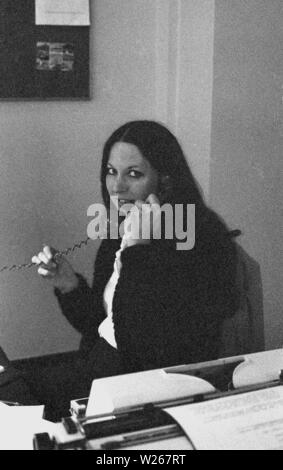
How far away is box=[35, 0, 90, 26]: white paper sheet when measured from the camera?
2396mm

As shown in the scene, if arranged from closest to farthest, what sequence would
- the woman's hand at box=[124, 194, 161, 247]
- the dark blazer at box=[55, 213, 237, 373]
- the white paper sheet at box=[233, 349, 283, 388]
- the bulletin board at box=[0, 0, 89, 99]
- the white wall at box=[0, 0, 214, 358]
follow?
the white paper sheet at box=[233, 349, 283, 388], the dark blazer at box=[55, 213, 237, 373], the woman's hand at box=[124, 194, 161, 247], the bulletin board at box=[0, 0, 89, 99], the white wall at box=[0, 0, 214, 358]

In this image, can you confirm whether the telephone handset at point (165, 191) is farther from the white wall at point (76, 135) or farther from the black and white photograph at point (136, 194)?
the white wall at point (76, 135)

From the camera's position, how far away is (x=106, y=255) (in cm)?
187

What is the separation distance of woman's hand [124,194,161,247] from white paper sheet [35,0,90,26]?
109 centimetres

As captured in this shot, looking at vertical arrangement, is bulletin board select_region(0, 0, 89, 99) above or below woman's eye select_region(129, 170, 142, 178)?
above

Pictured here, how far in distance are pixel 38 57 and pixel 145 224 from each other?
1097 millimetres

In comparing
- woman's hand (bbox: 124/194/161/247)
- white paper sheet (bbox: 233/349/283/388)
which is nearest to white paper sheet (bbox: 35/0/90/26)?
woman's hand (bbox: 124/194/161/247)

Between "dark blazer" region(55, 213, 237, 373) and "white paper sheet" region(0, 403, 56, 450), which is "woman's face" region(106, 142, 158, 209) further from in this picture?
"white paper sheet" region(0, 403, 56, 450)

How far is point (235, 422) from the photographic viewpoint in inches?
28.7

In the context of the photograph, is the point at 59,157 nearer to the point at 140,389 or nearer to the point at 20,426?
the point at 20,426

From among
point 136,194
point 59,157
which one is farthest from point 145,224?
point 59,157

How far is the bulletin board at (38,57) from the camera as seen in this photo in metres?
2.37

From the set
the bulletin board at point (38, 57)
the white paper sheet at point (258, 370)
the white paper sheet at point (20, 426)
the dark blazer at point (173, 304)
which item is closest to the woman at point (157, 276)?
the dark blazer at point (173, 304)
